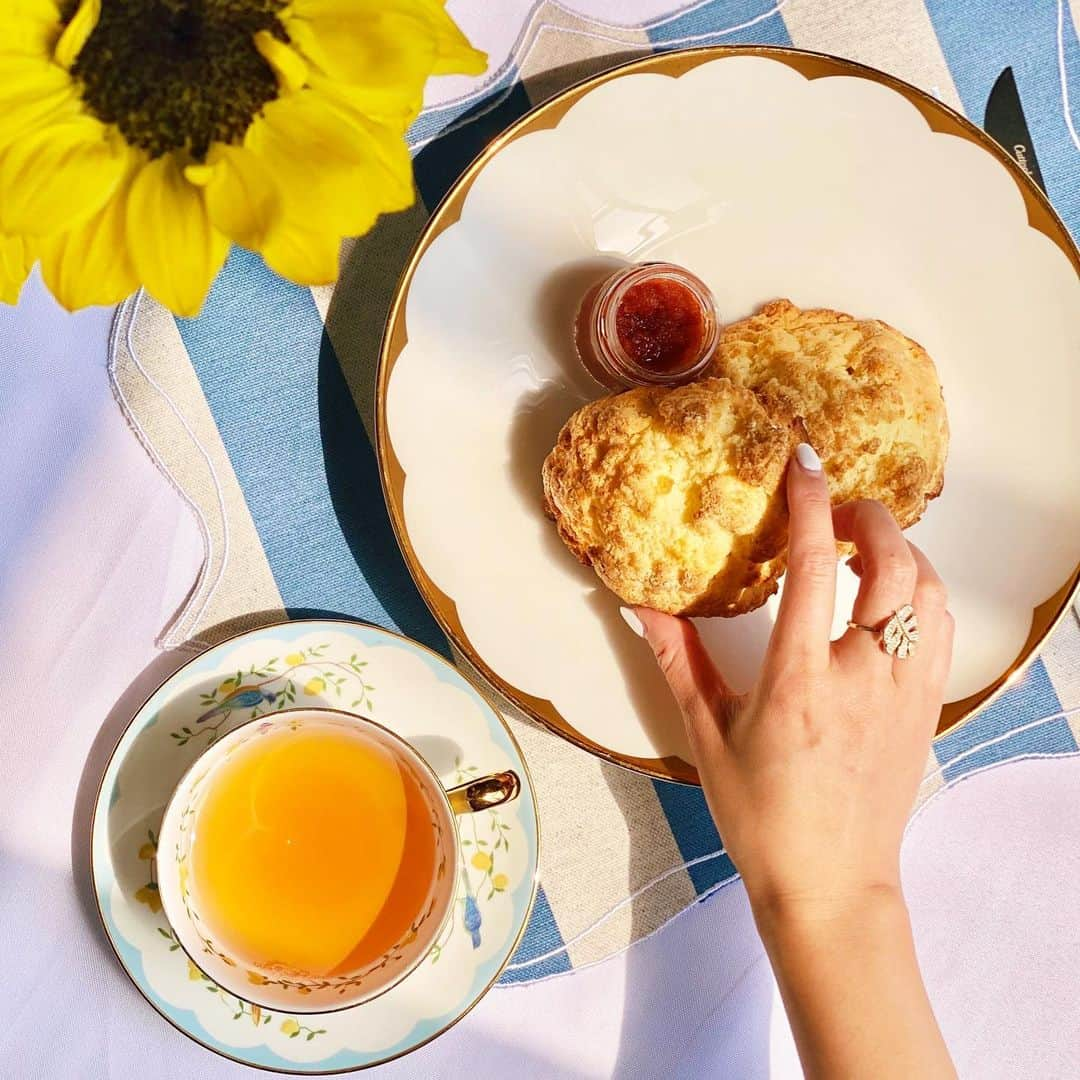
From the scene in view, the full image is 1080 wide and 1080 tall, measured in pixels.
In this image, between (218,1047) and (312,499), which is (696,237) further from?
(218,1047)

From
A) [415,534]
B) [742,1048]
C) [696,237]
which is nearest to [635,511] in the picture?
[415,534]

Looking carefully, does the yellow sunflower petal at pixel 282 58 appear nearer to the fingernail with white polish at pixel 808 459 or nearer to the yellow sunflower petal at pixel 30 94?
the yellow sunflower petal at pixel 30 94

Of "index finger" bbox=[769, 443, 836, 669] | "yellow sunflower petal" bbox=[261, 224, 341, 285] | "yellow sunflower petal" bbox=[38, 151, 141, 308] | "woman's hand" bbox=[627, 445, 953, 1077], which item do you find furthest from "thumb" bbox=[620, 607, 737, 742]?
"yellow sunflower petal" bbox=[38, 151, 141, 308]

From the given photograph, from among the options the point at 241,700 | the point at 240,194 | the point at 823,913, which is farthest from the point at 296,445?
the point at 823,913

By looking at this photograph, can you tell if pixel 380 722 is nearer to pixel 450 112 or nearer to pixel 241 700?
pixel 241 700

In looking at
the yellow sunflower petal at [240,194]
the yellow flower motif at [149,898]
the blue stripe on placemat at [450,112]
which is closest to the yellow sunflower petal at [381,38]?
the yellow sunflower petal at [240,194]

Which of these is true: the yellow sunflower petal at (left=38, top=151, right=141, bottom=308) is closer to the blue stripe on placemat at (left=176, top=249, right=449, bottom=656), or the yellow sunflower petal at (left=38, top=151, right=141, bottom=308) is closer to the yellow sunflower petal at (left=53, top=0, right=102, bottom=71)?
the yellow sunflower petal at (left=53, top=0, right=102, bottom=71)

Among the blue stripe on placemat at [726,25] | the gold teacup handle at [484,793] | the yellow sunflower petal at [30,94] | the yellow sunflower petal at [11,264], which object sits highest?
the yellow sunflower petal at [30,94]
